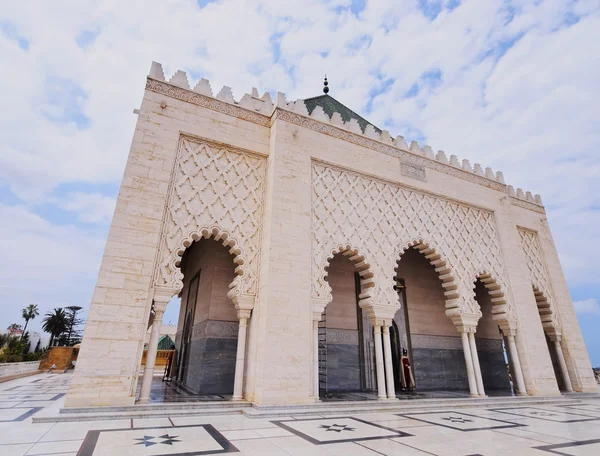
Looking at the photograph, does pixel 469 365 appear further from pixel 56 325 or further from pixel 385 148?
pixel 56 325

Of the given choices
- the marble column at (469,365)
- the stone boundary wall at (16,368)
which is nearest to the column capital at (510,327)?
the marble column at (469,365)

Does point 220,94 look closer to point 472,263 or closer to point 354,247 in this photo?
point 354,247

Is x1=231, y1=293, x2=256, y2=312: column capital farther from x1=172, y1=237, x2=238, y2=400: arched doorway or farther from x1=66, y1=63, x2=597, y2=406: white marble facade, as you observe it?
x1=172, y1=237, x2=238, y2=400: arched doorway

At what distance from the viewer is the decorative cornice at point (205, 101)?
4512mm

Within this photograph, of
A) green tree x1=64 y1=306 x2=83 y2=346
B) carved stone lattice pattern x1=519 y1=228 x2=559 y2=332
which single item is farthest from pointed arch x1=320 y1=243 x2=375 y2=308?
green tree x1=64 y1=306 x2=83 y2=346

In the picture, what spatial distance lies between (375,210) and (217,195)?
2.46 meters

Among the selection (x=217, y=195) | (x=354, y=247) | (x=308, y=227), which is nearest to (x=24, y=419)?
(x=217, y=195)

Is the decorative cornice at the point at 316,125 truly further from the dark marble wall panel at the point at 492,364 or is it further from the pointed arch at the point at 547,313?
the dark marble wall panel at the point at 492,364

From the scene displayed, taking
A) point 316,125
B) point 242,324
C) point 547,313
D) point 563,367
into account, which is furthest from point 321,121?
point 563,367

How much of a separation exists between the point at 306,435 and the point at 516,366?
4.76 m

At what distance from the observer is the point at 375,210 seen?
5.38 m

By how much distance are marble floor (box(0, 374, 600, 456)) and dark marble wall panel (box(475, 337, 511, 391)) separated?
3.84 meters

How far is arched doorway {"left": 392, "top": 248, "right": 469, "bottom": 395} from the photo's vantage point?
252 inches

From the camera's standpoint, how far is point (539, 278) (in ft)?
23.0
